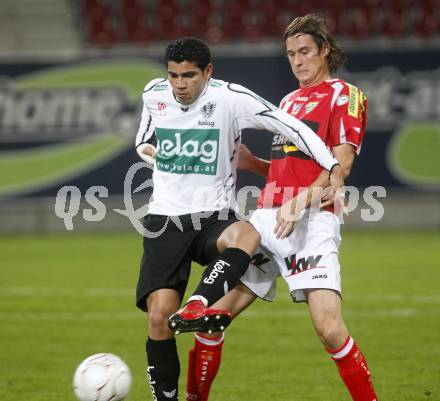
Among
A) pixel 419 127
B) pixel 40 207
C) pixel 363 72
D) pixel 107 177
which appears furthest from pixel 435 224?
pixel 40 207

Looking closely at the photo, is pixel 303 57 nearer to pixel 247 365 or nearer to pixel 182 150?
pixel 182 150

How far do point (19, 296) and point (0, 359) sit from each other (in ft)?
11.2

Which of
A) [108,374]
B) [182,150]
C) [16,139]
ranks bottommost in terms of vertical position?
A: [16,139]

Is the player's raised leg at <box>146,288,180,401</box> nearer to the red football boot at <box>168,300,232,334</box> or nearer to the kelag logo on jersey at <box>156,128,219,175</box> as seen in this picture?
the red football boot at <box>168,300,232,334</box>

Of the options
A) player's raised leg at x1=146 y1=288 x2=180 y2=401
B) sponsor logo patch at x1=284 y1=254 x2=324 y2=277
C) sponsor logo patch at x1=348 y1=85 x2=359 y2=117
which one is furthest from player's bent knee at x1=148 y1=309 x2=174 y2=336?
sponsor logo patch at x1=348 y1=85 x2=359 y2=117

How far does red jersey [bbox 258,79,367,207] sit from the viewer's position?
5.42 metres

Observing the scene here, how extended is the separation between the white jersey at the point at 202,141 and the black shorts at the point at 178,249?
2.8 inches

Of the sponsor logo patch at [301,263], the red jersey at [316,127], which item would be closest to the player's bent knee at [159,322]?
the sponsor logo patch at [301,263]

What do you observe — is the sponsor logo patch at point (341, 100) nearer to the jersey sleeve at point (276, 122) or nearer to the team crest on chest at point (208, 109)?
the jersey sleeve at point (276, 122)

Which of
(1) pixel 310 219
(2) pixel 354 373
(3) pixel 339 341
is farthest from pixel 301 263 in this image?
(2) pixel 354 373

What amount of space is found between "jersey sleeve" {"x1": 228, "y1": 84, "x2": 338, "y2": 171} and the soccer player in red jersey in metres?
0.18

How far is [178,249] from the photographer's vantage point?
17.9 ft

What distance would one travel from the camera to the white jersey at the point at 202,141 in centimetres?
546

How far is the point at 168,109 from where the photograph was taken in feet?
18.2
